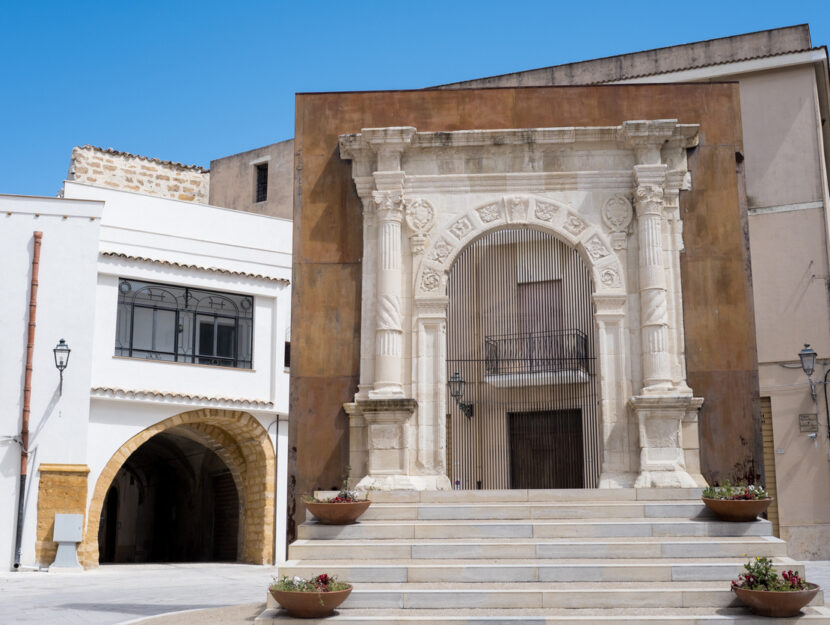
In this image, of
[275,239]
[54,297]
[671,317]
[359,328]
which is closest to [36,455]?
[54,297]

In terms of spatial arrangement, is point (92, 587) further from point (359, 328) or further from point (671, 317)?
point (671, 317)

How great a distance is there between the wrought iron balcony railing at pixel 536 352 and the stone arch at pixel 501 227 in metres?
1.42

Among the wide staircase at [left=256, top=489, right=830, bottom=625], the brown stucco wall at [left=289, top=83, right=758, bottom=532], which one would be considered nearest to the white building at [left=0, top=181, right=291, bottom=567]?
the brown stucco wall at [left=289, top=83, right=758, bottom=532]

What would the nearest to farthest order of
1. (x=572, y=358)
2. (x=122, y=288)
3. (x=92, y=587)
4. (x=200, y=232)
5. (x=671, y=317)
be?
(x=671, y=317) < (x=572, y=358) < (x=92, y=587) < (x=122, y=288) < (x=200, y=232)

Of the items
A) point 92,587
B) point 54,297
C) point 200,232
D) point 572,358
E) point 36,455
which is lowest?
point 92,587

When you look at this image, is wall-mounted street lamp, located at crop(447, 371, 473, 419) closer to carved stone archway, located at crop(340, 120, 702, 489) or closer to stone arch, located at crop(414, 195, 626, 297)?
carved stone archway, located at crop(340, 120, 702, 489)

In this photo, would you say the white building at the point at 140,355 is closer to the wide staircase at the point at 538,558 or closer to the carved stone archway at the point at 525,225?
the carved stone archway at the point at 525,225

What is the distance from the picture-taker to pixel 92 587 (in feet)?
52.5

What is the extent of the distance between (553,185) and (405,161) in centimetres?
208

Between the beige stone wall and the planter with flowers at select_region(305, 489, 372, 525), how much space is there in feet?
34.5

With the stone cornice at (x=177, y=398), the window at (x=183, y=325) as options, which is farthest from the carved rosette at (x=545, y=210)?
the window at (x=183, y=325)

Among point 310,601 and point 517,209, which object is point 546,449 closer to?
point 517,209

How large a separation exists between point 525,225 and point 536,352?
206cm

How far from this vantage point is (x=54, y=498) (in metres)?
20.5
